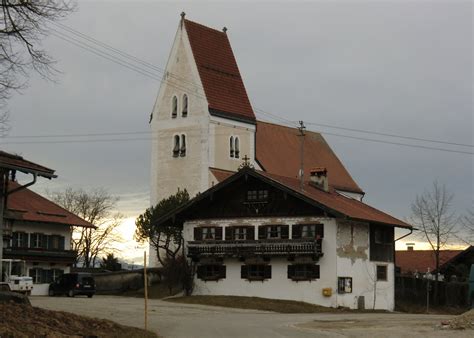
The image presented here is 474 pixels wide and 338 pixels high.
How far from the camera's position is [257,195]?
176 feet

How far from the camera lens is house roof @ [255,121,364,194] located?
84.9 metres

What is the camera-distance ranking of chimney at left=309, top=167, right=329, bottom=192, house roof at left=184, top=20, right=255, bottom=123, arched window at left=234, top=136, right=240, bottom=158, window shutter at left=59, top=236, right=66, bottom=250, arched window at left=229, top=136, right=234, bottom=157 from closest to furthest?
chimney at left=309, top=167, right=329, bottom=192, window shutter at left=59, top=236, right=66, bottom=250, house roof at left=184, top=20, right=255, bottom=123, arched window at left=229, top=136, right=234, bottom=157, arched window at left=234, top=136, right=240, bottom=158

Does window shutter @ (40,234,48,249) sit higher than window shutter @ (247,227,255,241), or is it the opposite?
window shutter @ (247,227,255,241)

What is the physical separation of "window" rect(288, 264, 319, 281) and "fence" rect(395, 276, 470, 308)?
1112cm

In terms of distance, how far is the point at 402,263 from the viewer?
94.2 metres

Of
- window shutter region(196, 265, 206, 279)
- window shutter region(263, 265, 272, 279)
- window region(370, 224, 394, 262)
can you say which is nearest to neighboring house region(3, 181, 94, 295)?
window shutter region(196, 265, 206, 279)

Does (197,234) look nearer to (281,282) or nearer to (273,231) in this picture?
(273,231)

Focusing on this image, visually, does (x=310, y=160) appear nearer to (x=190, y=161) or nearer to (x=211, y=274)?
(x=190, y=161)

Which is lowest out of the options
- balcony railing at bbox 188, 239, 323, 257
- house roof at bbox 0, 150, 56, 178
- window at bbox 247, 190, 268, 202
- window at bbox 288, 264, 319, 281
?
window at bbox 288, 264, 319, 281

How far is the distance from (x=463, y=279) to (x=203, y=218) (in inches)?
956

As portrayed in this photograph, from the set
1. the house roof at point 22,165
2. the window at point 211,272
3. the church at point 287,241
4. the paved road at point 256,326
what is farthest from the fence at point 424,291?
the house roof at point 22,165

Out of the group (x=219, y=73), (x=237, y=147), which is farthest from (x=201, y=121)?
(x=219, y=73)

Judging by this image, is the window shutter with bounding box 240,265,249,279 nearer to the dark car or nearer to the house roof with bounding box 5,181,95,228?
the dark car

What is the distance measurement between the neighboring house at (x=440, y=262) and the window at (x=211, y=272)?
886 inches
